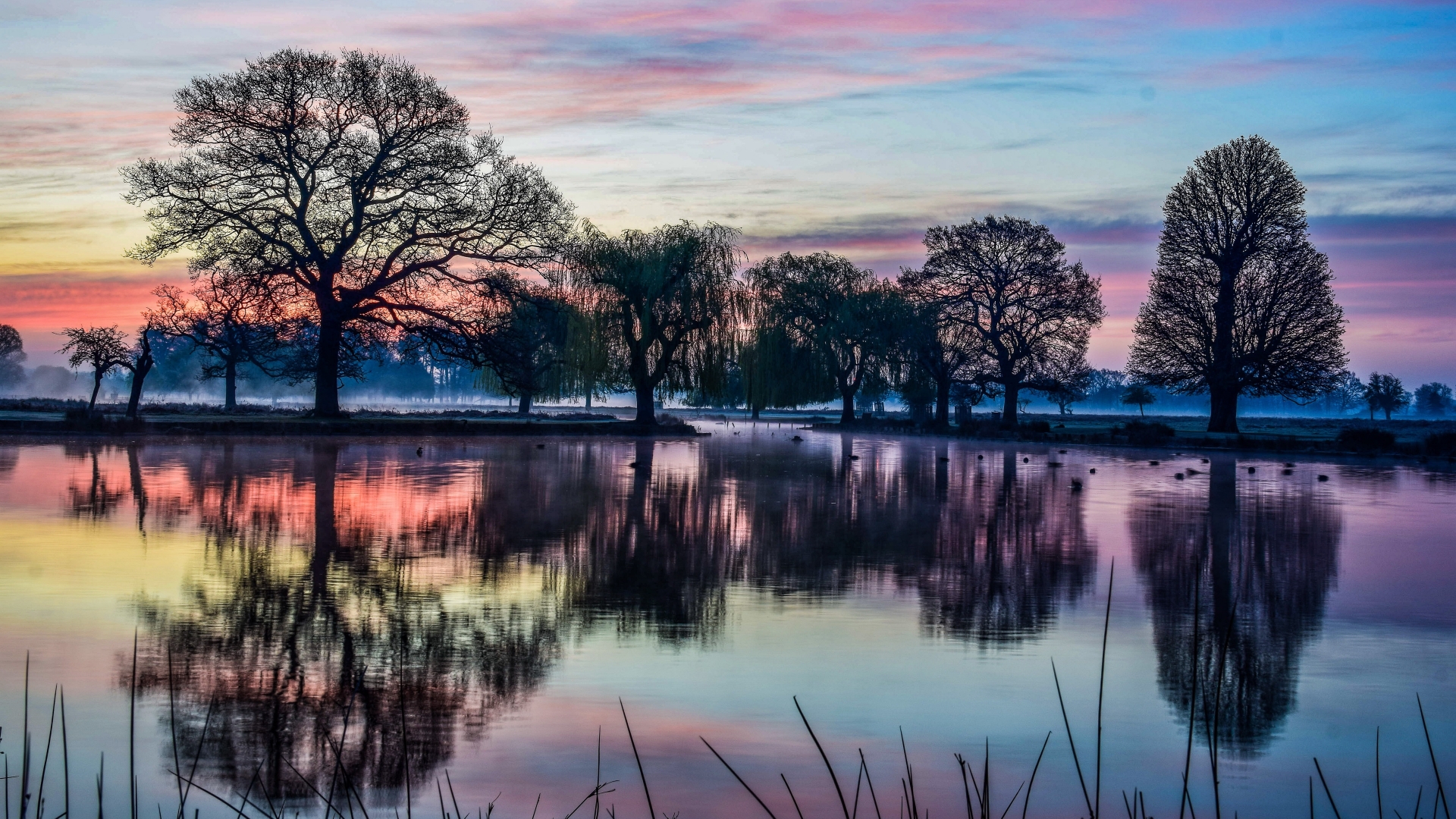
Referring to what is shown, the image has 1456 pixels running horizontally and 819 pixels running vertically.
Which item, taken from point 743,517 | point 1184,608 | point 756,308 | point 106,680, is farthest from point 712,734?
point 756,308

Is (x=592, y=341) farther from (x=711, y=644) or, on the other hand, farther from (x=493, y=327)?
(x=711, y=644)

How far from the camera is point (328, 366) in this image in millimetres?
40500

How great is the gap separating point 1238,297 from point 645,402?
26367 millimetres

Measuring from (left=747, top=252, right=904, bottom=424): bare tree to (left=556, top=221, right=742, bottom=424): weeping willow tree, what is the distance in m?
13.2

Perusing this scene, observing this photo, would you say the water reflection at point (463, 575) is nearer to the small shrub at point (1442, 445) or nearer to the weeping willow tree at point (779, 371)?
the small shrub at point (1442, 445)

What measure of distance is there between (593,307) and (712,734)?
43.8 m

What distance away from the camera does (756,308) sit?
5631 cm

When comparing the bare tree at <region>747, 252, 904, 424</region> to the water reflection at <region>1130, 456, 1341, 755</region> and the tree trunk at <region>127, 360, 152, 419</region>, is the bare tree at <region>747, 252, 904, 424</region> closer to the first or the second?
the tree trunk at <region>127, 360, 152, 419</region>

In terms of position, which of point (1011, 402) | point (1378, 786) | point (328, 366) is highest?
point (328, 366)

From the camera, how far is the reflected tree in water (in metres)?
5.36

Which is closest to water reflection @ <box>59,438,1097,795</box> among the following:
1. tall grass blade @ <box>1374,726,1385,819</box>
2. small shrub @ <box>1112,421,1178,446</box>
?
tall grass blade @ <box>1374,726,1385,819</box>

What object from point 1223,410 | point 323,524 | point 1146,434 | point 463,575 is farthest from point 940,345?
point 463,575


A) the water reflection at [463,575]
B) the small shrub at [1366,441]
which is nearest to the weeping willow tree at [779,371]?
the small shrub at [1366,441]

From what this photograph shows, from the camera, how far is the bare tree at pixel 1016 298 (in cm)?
5928
